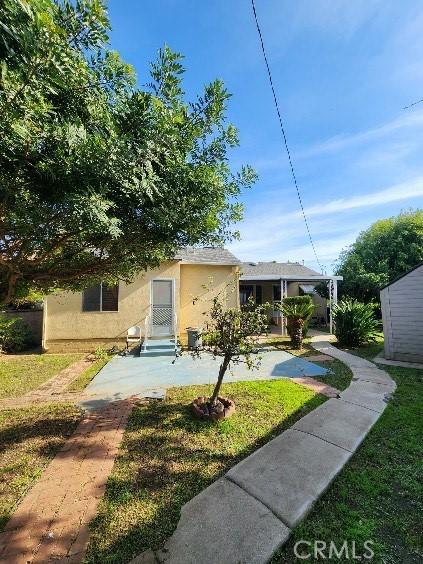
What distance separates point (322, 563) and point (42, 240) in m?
4.66

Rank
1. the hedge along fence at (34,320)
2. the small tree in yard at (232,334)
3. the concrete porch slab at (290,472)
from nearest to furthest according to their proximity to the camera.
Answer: the concrete porch slab at (290,472) < the small tree in yard at (232,334) < the hedge along fence at (34,320)

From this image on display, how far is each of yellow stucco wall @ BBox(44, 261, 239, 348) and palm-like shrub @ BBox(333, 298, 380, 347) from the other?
17.3 ft

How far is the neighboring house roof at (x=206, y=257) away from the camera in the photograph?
14055 mm

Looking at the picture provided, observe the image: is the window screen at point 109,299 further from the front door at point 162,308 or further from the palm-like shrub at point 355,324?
the palm-like shrub at point 355,324

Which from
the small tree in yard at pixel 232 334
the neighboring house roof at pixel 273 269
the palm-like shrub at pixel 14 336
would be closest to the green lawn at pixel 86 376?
the small tree in yard at pixel 232 334

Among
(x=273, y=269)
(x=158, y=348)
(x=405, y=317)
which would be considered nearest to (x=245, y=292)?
(x=273, y=269)

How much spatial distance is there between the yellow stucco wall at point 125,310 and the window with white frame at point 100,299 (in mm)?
203

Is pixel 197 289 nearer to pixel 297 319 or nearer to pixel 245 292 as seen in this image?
pixel 297 319

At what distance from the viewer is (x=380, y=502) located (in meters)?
3.09

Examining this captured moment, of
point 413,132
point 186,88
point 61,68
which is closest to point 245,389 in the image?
point 186,88

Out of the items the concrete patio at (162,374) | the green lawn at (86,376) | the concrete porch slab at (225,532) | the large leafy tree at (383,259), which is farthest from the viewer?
the large leafy tree at (383,259)

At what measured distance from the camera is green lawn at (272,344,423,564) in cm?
256

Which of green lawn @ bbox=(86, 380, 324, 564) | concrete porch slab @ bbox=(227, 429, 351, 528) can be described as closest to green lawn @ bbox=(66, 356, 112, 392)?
green lawn @ bbox=(86, 380, 324, 564)

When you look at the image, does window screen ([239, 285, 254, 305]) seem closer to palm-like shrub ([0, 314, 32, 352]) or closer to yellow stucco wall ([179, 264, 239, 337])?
yellow stucco wall ([179, 264, 239, 337])
